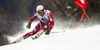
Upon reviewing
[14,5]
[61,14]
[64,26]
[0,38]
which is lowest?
[0,38]

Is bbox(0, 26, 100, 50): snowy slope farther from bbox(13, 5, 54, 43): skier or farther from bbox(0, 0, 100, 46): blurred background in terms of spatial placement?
bbox(0, 0, 100, 46): blurred background

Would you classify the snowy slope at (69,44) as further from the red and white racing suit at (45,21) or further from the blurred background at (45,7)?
the blurred background at (45,7)

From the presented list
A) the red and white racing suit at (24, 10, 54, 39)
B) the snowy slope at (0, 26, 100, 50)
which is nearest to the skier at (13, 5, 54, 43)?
the red and white racing suit at (24, 10, 54, 39)

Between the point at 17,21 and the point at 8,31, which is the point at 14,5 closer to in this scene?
the point at 17,21

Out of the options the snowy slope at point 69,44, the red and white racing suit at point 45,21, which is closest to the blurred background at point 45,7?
the red and white racing suit at point 45,21

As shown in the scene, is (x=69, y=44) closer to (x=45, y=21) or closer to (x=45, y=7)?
(x=45, y=21)

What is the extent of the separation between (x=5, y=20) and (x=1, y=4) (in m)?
1.55

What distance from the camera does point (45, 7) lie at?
13922mm

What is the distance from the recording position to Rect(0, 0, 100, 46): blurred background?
40.0 feet

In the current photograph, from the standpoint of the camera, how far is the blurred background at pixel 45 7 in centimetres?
1219

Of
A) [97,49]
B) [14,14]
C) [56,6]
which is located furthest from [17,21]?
[97,49]

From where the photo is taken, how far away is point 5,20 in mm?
15219

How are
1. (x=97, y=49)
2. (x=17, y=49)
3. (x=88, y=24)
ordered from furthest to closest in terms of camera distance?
(x=88, y=24), (x=17, y=49), (x=97, y=49)

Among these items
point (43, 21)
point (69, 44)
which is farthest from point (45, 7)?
point (69, 44)
